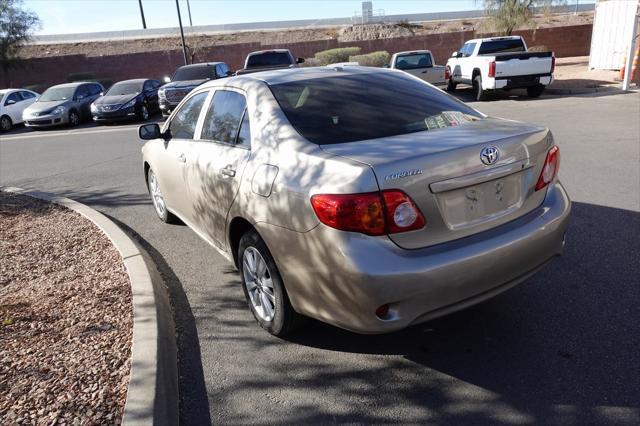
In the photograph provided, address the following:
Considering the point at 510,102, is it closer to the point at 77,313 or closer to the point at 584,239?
the point at 584,239

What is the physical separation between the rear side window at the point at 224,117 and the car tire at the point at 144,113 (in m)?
15.4

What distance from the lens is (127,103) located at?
58.5 ft

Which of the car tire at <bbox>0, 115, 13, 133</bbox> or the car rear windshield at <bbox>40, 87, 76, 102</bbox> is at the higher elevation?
the car rear windshield at <bbox>40, 87, 76, 102</bbox>

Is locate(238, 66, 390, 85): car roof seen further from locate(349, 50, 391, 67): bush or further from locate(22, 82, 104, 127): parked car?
locate(349, 50, 391, 67): bush

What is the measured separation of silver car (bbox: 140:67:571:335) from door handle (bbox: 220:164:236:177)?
1 cm

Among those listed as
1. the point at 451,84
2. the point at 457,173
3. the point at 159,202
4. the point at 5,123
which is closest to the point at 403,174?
the point at 457,173

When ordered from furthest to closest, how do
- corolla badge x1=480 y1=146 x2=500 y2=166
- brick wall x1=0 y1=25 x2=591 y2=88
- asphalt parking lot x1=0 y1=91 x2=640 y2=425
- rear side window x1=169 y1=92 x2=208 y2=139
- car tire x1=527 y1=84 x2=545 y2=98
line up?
1. brick wall x1=0 y1=25 x2=591 y2=88
2. car tire x1=527 y1=84 x2=545 y2=98
3. rear side window x1=169 y1=92 x2=208 y2=139
4. corolla badge x1=480 y1=146 x2=500 y2=166
5. asphalt parking lot x1=0 y1=91 x2=640 y2=425

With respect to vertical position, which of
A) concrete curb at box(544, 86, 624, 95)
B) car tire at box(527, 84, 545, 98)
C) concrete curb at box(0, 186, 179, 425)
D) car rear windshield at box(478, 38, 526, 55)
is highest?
car rear windshield at box(478, 38, 526, 55)

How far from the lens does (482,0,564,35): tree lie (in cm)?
3378

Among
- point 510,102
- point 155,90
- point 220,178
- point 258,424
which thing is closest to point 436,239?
point 258,424

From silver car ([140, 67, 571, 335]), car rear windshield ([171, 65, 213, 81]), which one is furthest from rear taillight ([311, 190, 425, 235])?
car rear windshield ([171, 65, 213, 81])

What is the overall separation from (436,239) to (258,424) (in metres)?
1.38

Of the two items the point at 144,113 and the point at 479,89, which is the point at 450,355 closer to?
the point at 479,89

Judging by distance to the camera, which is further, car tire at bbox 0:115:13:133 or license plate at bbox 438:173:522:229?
car tire at bbox 0:115:13:133
